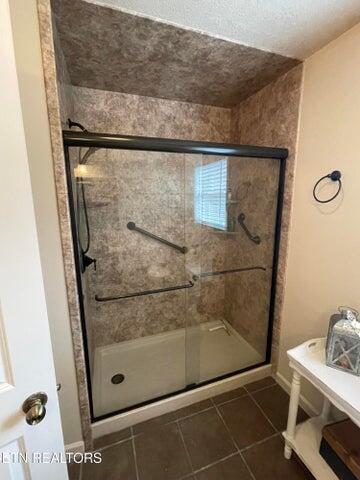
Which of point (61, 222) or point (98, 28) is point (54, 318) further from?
point (98, 28)

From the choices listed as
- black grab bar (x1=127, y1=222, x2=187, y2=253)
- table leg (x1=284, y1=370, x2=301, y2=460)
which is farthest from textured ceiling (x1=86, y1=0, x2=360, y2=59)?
table leg (x1=284, y1=370, x2=301, y2=460)

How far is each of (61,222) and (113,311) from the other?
1321mm

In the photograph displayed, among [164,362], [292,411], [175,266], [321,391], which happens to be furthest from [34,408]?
[175,266]

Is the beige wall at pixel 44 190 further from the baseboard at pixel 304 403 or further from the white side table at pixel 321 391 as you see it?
the baseboard at pixel 304 403

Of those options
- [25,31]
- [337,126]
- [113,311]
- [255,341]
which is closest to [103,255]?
[113,311]

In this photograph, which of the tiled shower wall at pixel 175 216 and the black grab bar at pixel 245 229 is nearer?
the tiled shower wall at pixel 175 216

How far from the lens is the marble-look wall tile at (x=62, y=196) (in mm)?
914

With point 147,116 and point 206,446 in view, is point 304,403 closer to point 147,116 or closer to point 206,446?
point 206,446

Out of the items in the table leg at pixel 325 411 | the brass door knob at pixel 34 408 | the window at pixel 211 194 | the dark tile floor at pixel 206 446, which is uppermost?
the window at pixel 211 194

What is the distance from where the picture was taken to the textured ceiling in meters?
1.00

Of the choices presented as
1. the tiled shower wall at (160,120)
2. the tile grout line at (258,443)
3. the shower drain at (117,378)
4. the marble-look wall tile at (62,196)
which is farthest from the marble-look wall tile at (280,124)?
the marble-look wall tile at (62,196)

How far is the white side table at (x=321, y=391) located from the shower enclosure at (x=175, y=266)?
1.95ft

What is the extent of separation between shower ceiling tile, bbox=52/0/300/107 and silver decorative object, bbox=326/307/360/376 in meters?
1.58

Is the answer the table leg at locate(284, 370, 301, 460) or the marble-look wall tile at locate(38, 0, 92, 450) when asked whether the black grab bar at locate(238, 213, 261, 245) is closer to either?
the table leg at locate(284, 370, 301, 460)
